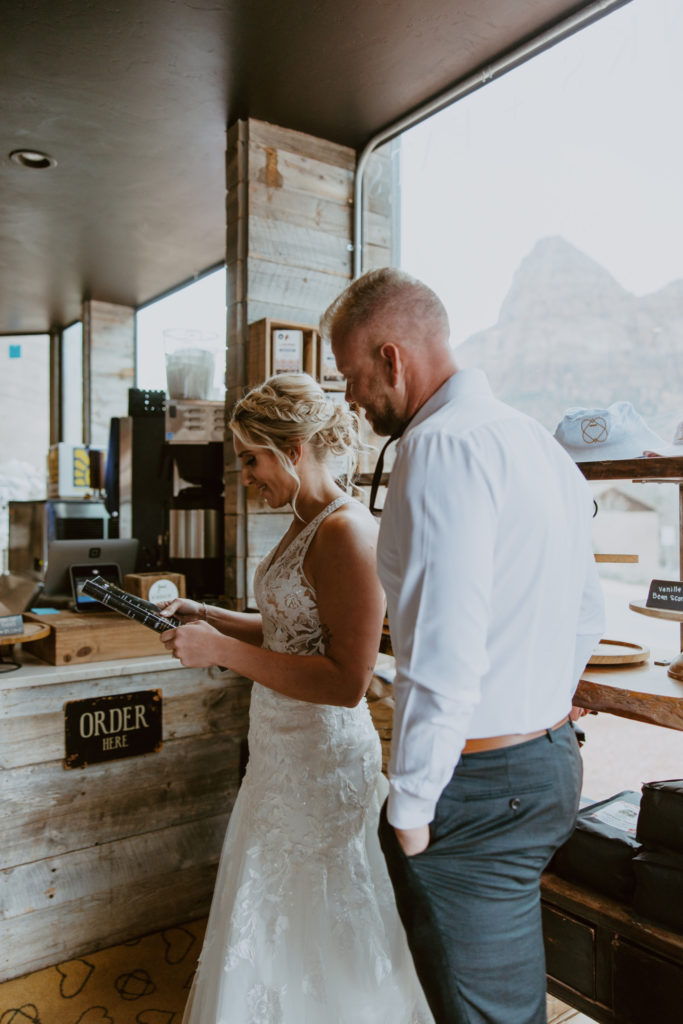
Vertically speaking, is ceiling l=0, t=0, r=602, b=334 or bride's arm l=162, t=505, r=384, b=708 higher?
ceiling l=0, t=0, r=602, b=334

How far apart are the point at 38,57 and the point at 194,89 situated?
0.54 m

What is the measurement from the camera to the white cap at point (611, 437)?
58.9 inches

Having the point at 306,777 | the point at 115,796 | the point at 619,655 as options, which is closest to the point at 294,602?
the point at 306,777

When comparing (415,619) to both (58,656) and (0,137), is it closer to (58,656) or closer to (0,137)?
(58,656)

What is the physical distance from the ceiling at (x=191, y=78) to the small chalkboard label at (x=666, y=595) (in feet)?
5.86

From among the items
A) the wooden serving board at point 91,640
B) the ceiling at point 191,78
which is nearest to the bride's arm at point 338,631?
the wooden serving board at point 91,640

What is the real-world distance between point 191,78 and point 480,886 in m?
2.73

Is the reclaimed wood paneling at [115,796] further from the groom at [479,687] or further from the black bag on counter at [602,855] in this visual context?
the groom at [479,687]

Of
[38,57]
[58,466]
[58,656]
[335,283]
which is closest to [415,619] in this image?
[58,656]

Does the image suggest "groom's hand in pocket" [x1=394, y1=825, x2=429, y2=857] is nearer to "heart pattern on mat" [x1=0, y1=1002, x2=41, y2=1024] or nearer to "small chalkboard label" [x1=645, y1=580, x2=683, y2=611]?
"small chalkboard label" [x1=645, y1=580, x2=683, y2=611]

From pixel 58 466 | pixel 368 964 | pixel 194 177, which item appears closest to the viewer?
pixel 368 964

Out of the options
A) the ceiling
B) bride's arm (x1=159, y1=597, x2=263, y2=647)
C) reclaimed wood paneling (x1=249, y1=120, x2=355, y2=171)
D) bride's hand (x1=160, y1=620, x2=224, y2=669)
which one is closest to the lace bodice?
bride's hand (x1=160, y1=620, x2=224, y2=669)

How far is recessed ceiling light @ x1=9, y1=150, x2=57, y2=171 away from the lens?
3400 mm

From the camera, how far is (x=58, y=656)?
2.38 metres
